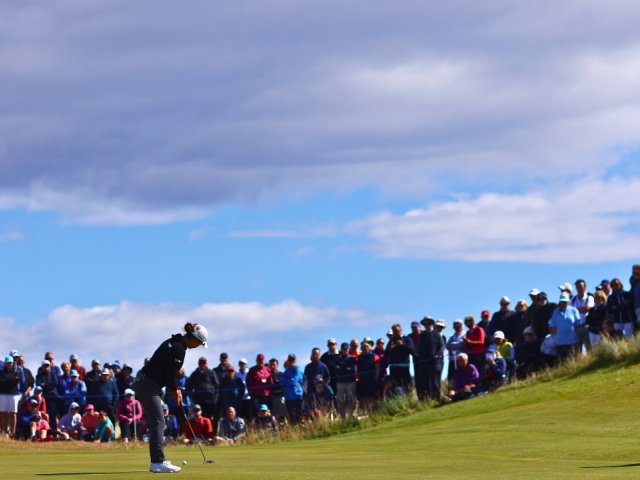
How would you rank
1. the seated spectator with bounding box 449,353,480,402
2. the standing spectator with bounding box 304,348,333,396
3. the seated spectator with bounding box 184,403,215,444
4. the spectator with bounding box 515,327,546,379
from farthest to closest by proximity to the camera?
1. the standing spectator with bounding box 304,348,333,396
2. the seated spectator with bounding box 449,353,480,402
3. the seated spectator with bounding box 184,403,215,444
4. the spectator with bounding box 515,327,546,379

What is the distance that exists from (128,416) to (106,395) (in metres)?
1.27

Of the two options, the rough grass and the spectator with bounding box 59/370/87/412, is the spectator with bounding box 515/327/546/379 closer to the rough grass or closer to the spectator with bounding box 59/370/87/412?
the rough grass

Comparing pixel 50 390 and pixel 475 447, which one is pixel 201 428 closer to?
pixel 50 390

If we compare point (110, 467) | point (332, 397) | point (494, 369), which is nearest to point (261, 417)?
point (332, 397)

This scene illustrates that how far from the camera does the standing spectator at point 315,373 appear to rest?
31.6 m

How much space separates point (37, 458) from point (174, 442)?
32.1ft

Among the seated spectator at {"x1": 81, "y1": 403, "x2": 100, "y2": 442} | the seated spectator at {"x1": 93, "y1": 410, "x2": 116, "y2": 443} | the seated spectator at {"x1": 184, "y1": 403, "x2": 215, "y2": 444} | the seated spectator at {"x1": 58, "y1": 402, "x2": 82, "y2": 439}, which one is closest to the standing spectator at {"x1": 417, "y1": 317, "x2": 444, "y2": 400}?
the seated spectator at {"x1": 184, "y1": 403, "x2": 215, "y2": 444}

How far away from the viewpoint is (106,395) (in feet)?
109

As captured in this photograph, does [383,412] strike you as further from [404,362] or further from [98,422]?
[98,422]

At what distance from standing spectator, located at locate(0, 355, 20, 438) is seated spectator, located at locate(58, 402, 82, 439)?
4.03ft

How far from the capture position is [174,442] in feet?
102

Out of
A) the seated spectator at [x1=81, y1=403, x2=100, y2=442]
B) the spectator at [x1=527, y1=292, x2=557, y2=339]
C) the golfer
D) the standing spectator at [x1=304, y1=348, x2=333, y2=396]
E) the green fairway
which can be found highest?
the spectator at [x1=527, y1=292, x2=557, y2=339]

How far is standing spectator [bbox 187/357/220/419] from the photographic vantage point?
3222cm

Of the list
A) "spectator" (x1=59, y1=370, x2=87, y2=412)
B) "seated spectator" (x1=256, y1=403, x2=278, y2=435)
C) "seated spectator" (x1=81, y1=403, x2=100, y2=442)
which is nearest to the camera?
"seated spectator" (x1=256, y1=403, x2=278, y2=435)
